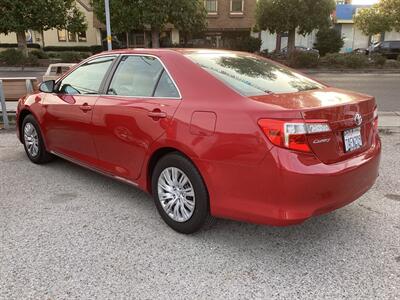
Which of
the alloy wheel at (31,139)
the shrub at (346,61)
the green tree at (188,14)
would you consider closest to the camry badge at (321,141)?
the alloy wheel at (31,139)

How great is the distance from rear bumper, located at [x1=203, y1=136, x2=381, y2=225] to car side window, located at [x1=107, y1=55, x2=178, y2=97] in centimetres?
101

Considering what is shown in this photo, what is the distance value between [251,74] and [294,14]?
2380 cm

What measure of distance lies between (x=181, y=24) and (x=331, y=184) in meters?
27.0

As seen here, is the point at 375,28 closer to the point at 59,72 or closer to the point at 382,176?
the point at 59,72

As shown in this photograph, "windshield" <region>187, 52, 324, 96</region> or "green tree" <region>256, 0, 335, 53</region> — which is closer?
"windshield" <region>187, 52, 324, 96</region>

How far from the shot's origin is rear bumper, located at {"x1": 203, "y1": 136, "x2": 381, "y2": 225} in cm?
288

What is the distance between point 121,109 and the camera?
13.1 feet

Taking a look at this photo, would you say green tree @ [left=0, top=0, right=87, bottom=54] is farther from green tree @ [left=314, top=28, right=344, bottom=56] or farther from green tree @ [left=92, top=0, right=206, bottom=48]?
green tree @ [left=314, top=28, right=344, bottom=56]

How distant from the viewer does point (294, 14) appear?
25703 millimetres

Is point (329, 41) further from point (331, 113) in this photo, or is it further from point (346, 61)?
point (331, 113)

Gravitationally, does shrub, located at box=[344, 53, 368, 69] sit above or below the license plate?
below

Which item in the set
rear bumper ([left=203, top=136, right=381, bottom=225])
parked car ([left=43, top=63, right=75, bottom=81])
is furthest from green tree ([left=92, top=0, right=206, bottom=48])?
rear bumper ([left=203, top=136, right=381, bottom=225])

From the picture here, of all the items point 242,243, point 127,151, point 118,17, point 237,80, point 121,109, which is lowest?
point 242,243

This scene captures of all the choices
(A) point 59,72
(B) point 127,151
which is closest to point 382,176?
(B) point 127,151
